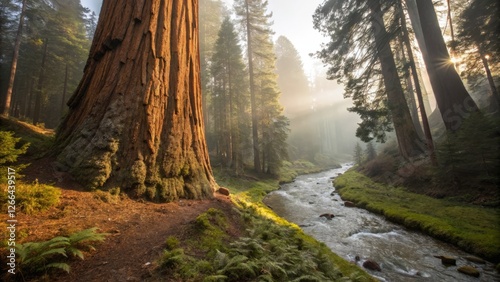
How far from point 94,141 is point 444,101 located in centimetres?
1576

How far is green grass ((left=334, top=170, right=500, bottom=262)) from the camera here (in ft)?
20.6

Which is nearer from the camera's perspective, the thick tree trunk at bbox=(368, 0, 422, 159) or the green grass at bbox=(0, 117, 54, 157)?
the green grass at bbox=(0, 117, 54, 157)

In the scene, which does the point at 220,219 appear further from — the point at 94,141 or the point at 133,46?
the point at 133,46

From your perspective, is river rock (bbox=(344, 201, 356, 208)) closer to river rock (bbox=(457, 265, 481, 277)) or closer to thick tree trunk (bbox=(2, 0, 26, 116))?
river rock (bbox=(457, 265, 481, 277))

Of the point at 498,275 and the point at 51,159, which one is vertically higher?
the point at 51,159

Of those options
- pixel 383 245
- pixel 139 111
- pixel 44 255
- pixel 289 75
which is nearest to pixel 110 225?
pixel 44 255

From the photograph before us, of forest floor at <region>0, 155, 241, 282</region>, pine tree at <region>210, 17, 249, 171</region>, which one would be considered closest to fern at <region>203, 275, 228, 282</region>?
forest floor at <region>0, 155, 241, 282</region>

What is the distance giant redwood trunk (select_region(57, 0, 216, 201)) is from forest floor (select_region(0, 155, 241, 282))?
438 mm

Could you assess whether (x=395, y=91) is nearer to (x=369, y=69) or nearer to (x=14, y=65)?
(x=369, y=69)

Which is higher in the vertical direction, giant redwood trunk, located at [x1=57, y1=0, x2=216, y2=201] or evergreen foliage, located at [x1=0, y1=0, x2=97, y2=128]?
evergreen foliage, located at [x1=0, y1=0, x2=97, y2=128]

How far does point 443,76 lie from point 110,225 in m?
15.9

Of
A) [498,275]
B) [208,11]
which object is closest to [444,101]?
[498,275]

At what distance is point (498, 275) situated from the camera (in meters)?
5.21

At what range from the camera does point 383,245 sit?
713 centimetres
